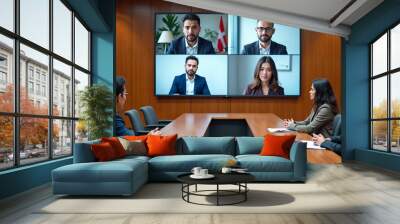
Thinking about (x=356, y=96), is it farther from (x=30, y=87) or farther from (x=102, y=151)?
(x=30, y=87)

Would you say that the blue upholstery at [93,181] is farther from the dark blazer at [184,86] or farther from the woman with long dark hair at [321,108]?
the dark blazer at [184,86]

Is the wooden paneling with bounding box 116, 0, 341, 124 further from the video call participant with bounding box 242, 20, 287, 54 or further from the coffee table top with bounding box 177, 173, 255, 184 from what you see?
the coffee table top with bounding box 177, 173, 255, 184

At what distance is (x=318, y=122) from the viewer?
7469 millimetres

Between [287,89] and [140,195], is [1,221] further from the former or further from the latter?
[287,89]

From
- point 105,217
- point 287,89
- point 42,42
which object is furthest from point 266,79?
point 105,217

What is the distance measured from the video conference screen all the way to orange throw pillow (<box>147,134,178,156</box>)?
5.79 metres

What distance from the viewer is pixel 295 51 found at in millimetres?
12180

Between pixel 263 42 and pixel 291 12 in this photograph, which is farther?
pixel 263 42

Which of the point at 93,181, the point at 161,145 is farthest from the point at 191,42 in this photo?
the point at 93,181

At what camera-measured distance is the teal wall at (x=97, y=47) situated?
577 cm

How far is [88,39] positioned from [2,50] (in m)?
4.02

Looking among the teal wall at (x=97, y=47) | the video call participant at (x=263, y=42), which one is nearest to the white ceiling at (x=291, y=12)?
the teal wall at (x=97, y=47)

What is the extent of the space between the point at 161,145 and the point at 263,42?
21.8 feet

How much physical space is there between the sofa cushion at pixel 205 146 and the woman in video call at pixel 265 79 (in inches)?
225
